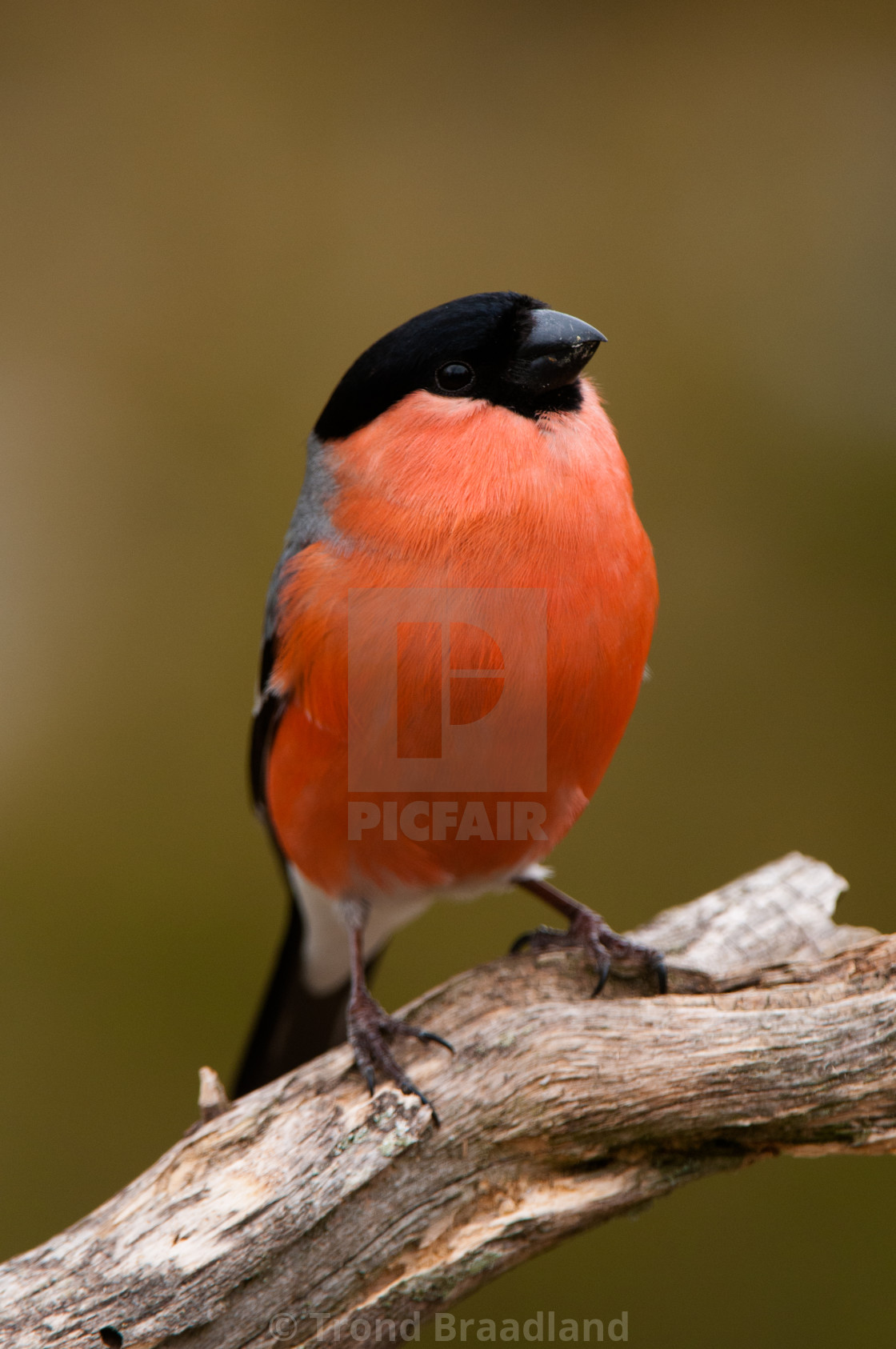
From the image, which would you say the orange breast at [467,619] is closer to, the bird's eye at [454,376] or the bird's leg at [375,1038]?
the bird's eye at [454,376]

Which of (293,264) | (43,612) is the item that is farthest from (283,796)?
(293,264)

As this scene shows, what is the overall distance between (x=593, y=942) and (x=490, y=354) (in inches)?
A: 50.7

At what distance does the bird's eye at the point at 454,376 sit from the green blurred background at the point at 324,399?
6.74ft

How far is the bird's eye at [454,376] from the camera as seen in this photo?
2.10m

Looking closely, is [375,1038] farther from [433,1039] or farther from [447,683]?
[447,683]

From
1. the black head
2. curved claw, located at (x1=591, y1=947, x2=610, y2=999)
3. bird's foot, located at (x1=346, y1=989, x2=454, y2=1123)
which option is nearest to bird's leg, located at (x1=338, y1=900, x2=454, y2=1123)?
bird's foot, located at (x1=346, y1=989, x2=454, y2=1123)

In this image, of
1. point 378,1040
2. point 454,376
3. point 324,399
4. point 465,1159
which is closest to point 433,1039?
point 378,1040

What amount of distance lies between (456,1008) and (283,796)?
1.90 feet

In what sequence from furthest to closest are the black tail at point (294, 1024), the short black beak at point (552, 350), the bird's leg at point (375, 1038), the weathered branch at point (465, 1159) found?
the black tail at point (294, 1024) → the bird's leg at point (375, 1038) → the short black beak at point (552, 350) → the weathered branch at point (465, 1159)

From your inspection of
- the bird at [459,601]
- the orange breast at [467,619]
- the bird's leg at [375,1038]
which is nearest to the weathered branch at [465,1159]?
the bird's leg at [375,1038]

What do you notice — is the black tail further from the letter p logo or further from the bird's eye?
the bird's eye

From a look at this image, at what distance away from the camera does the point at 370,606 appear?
81.9 inches

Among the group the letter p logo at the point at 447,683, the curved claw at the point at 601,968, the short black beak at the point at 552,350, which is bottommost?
the curved claw at the point at 601,968

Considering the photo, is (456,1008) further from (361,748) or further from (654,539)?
(654,539)
